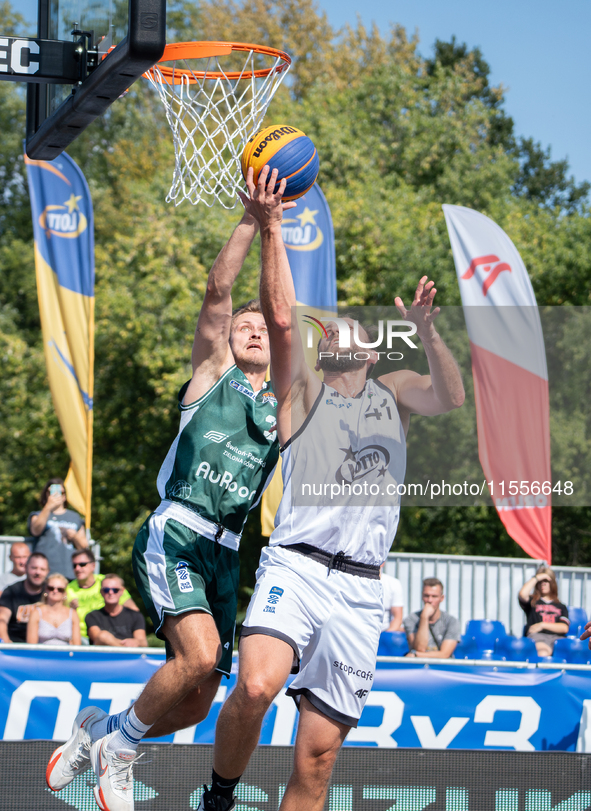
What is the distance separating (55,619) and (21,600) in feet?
1.62

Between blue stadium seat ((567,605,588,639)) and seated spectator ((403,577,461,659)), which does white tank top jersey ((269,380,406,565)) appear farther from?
blue stadium seat ((567,605,588,639))

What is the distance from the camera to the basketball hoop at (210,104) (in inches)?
202

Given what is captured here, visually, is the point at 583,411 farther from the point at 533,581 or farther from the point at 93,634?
the point at 93,634

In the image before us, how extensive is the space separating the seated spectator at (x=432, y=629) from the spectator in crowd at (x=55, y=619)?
2.95 metres

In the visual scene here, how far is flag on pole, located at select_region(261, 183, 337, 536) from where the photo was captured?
10992 millimetres

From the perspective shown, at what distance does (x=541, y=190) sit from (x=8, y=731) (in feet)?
101

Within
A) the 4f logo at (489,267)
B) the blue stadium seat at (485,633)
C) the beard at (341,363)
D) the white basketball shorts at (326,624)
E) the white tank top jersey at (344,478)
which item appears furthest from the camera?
the 4f logo at (489,267)

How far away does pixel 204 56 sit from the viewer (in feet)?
16.4

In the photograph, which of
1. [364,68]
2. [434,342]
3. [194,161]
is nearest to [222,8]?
[364,68]

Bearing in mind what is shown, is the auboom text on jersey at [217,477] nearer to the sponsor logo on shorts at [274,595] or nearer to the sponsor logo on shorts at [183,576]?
the sponsor logo on shorts at [183,576]

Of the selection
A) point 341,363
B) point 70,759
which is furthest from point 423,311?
point 70,759

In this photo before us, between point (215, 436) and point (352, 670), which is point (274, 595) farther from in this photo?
point (215, 436)

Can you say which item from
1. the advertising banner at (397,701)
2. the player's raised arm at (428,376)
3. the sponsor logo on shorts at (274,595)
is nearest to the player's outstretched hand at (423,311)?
the player's raised arm at (428,376)

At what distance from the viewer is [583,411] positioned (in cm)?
941
